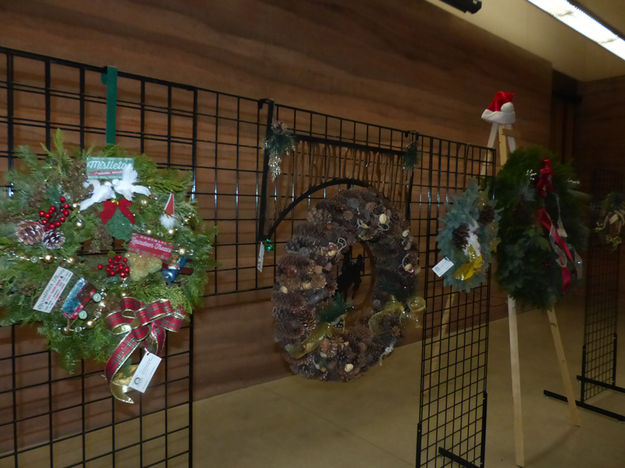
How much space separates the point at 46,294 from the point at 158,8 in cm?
210

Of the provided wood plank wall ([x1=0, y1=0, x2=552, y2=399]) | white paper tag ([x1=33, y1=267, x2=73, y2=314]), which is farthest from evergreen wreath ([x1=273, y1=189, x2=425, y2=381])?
wood plank wall ([x1=0, y1=0, x2=552, y2=399])

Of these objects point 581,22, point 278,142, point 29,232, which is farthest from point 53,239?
point 581,22

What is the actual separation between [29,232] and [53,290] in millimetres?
161

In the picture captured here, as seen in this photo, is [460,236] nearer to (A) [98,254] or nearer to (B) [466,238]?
(B) [466,238]

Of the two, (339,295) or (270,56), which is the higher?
(270,56)

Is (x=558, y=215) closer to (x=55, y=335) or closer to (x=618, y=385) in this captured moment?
(x=618, y=385)

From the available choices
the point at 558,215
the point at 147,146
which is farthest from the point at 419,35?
the point at 147,146

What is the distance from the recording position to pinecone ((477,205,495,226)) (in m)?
2.24

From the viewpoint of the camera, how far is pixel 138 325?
4.25 ft

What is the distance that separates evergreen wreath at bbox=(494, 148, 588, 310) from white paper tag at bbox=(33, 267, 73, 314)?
2.01 m

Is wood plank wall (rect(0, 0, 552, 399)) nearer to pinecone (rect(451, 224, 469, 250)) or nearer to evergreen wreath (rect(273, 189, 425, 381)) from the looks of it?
evergreen wreath (rect(273, 189, 425, 381))

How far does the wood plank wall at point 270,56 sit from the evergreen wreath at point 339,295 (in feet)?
4.54

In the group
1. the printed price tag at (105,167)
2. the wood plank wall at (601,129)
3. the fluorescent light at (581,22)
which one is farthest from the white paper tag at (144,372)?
the wood plank wall at (601,129)

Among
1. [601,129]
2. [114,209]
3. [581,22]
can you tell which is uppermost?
[601,129]
